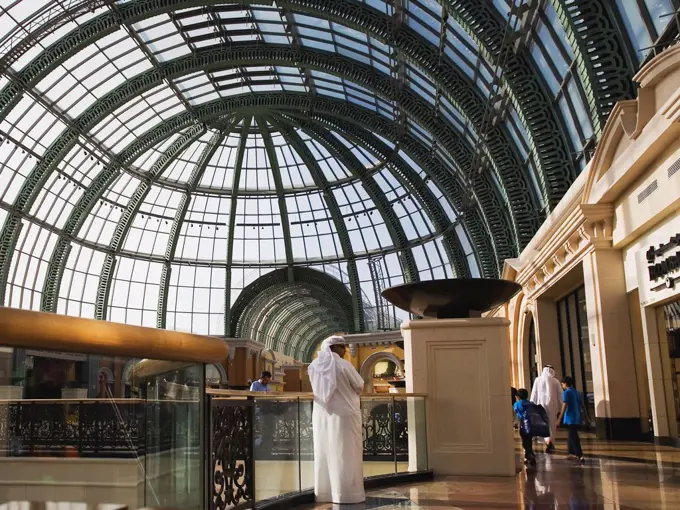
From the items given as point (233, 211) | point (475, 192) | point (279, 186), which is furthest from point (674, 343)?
→ point (233, 211)

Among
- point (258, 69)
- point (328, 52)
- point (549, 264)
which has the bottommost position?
point (549, 264)

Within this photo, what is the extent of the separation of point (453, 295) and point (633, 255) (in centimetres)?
564

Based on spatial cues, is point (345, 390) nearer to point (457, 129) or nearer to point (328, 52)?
point (457, 129)

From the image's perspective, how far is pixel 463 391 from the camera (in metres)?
8.23

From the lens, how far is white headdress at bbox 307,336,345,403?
247 inches

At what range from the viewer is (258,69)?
101ft

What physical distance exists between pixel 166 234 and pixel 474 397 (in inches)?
1291

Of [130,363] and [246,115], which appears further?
[246,115]

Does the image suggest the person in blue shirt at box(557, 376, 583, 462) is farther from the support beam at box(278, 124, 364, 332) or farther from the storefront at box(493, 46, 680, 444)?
the support beam at box(278, 124, 364, 332)

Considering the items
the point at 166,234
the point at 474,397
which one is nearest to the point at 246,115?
the point at 166,234

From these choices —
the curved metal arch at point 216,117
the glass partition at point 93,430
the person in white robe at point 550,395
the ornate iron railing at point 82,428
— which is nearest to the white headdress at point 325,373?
the glass partition at point 93,430

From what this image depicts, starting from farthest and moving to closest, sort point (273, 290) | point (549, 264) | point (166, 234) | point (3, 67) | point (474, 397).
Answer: point (273, 290) < point (166, 234) < point (3, 67) < point (549, 264) < point (474, 397)

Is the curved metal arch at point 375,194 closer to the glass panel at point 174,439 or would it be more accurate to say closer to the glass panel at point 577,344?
the glass panel at point 577,344

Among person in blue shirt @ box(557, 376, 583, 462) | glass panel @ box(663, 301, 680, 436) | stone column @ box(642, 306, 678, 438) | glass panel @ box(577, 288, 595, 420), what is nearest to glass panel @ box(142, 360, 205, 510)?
person in blue shirt @ box(557, 376, 583, 462)
